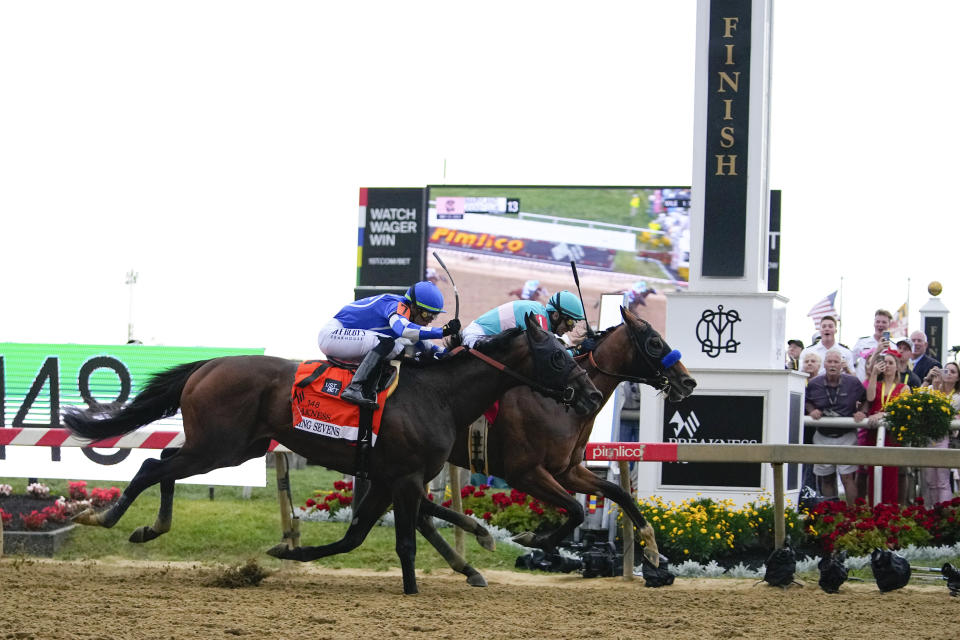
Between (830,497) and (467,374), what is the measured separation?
507 centimetres

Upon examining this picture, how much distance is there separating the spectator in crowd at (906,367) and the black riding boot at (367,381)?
6153 millimetres

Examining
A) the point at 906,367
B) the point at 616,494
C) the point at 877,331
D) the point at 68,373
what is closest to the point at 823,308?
the point at 877,331

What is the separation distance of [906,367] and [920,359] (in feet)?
3.25

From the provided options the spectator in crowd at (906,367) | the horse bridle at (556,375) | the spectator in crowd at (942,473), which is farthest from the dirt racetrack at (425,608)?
the spectator in crowd at (906,367)

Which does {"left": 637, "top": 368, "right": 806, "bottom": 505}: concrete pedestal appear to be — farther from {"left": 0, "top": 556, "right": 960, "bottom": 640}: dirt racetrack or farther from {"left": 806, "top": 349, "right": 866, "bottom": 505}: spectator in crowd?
{"left": 0, "top": 556, "right": 960, "bottom": 640}: dirt racetrack

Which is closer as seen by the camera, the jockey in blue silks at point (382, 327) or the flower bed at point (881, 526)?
the jockey in blue silks at point (382, 327)

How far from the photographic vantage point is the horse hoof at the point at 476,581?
789cm

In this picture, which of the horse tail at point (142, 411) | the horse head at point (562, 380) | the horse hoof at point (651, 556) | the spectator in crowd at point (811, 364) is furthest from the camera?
the spectator in crowd at point (811, 364)

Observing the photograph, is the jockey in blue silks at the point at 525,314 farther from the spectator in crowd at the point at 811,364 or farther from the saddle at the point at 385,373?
the spectator in crowd at the point at 811,364

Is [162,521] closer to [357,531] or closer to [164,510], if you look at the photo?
[164,510]

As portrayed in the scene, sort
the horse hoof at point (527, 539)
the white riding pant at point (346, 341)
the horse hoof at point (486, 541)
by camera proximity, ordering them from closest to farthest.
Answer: the white riding pant at point (346, 341)
the horse hoof at point (486, 541)
the horse hoof at point (527, 539)

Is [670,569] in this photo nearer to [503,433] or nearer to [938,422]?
[503,433]

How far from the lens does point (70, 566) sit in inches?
332

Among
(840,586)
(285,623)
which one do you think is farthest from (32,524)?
(840,586)
